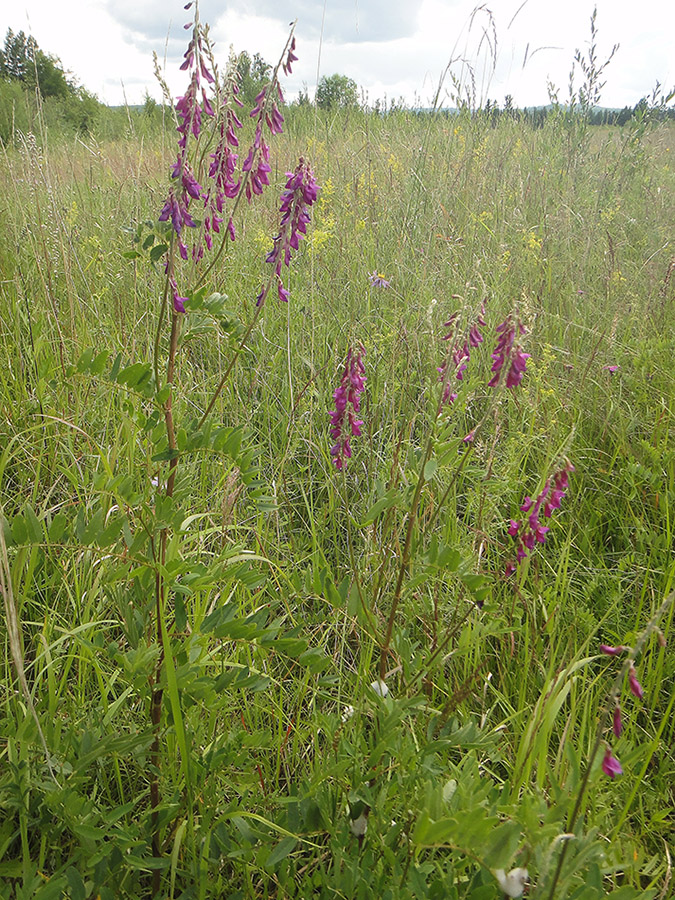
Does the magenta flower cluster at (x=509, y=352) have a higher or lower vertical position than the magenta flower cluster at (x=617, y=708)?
higher

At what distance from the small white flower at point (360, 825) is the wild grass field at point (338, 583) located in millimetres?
16

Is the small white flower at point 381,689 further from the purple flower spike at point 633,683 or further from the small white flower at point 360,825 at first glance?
the purple flower spike at point 633,683

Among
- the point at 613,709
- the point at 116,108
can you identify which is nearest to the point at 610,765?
the point at 613,709

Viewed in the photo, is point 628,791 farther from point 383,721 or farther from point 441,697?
point 383,721

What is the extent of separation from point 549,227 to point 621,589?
2.56 m

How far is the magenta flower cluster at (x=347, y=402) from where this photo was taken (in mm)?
1442

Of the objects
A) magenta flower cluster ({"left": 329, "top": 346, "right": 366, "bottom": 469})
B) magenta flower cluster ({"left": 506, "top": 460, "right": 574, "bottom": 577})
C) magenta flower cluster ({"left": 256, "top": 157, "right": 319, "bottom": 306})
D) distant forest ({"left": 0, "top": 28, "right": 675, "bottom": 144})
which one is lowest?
magenta flower cluster ({"left": 506, "top": 460, "right": 574, "bottom": 577})

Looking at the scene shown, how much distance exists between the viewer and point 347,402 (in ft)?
4.83

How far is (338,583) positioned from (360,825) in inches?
33.3

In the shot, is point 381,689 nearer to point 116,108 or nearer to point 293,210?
point 293,210

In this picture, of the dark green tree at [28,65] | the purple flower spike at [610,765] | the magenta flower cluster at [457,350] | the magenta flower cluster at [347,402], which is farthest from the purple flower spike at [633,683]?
the dark green tree at [28,65]

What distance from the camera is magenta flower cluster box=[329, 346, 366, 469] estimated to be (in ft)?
4.73

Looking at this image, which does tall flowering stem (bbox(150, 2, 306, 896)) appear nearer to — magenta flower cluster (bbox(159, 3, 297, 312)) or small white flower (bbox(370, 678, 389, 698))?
magenta flower cluster (bbox(159, 3, 297, 312))

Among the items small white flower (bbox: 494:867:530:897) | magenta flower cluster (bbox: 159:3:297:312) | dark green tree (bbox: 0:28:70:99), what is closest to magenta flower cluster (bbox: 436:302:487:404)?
magenta flower cluster (bbox: 159:3:297:312)
